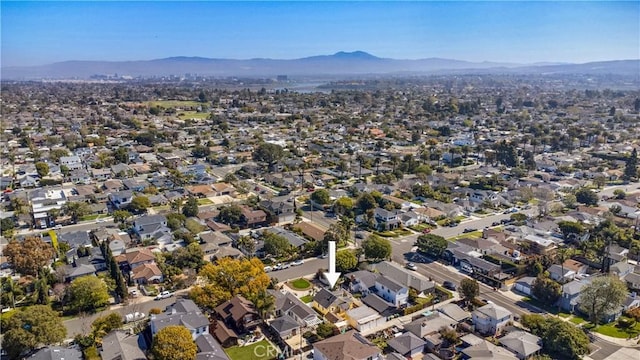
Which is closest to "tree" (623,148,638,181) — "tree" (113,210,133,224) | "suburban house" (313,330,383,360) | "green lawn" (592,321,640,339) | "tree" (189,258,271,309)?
"green lawn" (592,321,640,339)

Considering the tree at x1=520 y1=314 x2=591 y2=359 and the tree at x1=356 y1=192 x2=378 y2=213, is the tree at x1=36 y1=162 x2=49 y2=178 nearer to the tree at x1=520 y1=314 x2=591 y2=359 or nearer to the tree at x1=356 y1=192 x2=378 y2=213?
the tree at x1=356 y1=192 x2=378 y2=213

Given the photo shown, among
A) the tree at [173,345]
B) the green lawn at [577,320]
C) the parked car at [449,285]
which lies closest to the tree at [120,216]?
the tree at [173,345]

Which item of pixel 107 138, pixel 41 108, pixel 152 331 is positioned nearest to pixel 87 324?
pixel 152 331

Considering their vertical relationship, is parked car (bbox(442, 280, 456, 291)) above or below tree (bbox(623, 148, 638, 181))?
below

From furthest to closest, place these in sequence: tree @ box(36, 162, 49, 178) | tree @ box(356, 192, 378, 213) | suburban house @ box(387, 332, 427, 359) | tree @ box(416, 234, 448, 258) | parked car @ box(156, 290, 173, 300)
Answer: tree @ box(36, 162, 49, 178), tree @ box(356, 192, 378, 213), tree @ box(416, 234, 448, 258), parked car @ box(156, 290, 173, 300), suburban house @ box(387, 332, 427, 359)

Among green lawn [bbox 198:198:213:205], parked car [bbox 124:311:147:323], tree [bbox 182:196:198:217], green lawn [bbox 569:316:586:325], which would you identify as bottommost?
green lawn [bbox 569:316:586:325]

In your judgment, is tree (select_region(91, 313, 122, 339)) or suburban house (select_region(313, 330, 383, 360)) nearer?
suburban house (select_region(313, 330, 383, 360))

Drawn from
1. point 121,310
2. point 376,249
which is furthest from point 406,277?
point 121,310
